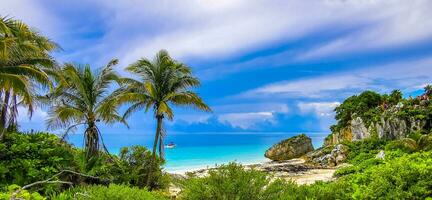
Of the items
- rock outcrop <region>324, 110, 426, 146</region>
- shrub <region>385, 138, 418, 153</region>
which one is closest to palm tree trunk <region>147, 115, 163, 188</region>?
shrub <region>385, 138, 418, 153</region>

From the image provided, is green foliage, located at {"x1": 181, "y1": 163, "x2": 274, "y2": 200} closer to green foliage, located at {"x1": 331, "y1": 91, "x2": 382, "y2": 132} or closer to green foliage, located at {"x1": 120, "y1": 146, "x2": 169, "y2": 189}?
green foliage, located at {"x1": 120, "y1": 146, "x2": 169, "y2": 189}

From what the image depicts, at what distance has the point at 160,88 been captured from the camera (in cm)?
2020

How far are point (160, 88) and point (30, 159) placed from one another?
22.5 ft

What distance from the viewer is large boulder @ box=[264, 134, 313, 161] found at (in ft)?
132

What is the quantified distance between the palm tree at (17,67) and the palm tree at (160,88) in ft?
12.5

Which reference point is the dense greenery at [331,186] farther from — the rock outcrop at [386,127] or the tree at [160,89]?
the rock outcrop at [386,127]

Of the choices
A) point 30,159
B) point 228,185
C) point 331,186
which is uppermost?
point 30,159

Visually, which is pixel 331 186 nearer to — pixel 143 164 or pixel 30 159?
pixel 30 159

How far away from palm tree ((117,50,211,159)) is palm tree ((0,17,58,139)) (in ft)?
12.5

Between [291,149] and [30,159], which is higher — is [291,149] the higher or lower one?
the higher one

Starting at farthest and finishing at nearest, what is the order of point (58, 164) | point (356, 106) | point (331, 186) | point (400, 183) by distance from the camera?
1. point (356, 106)
2. point (58, 164)
3. point (331, 186)
4. point (400, 183)

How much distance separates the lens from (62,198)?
802 centimetres

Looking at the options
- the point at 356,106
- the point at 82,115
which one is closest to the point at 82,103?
the point at 82,115

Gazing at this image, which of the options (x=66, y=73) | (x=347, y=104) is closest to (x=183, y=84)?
(x=66, y=73)
